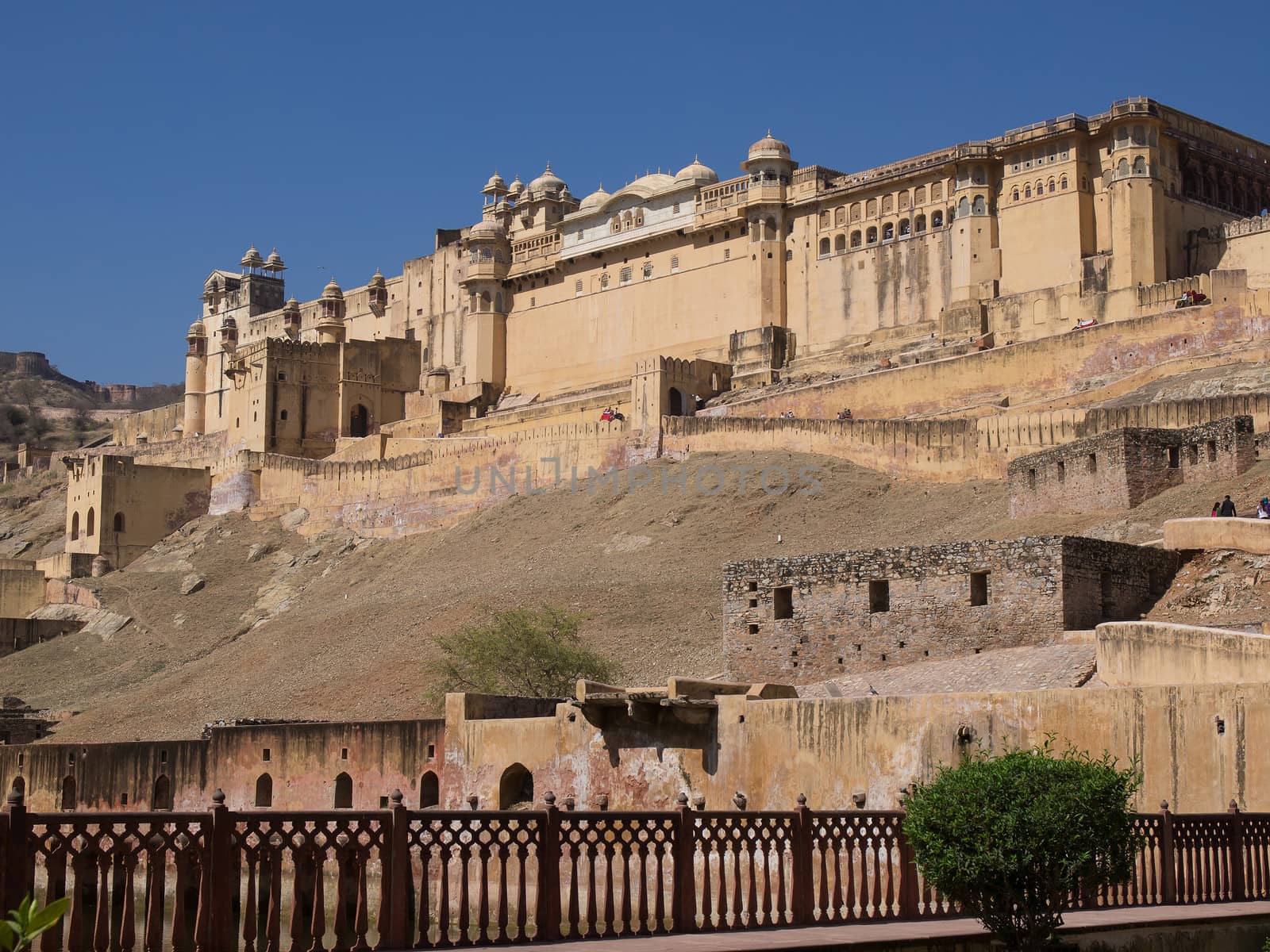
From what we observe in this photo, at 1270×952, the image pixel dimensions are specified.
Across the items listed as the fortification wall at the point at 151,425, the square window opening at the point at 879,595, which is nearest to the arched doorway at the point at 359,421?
the fortification wall at the point at 151,425

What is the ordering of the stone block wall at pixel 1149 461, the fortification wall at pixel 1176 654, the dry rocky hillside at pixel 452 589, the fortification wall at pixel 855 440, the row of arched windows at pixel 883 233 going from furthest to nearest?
the row of arched windows at pixel 883 233 → the fortification wall at pixel 855 440 → the dry rocky hillside at pixel 452 589 → the stone block wall at pixel 1149 461 → the fortification wall at pixel 1176 654

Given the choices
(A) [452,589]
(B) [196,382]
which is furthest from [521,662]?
(B) [196,382]

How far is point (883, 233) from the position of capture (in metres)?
56.6

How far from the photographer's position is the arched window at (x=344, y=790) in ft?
78.3

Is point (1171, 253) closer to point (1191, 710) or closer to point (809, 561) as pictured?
point (809, 561)

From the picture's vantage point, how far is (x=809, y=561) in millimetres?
23484

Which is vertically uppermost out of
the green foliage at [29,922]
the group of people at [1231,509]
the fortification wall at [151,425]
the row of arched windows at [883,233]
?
the row of arched windows at [883,233]

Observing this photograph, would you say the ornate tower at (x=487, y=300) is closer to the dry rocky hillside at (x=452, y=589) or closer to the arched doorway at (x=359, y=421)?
the arched doorway at (x=359, y=421)

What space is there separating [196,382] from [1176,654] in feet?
244

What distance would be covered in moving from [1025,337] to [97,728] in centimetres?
2619

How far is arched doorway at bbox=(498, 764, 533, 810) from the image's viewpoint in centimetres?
2073

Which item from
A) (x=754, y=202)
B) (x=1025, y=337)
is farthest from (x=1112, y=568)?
(x=754, y=202)

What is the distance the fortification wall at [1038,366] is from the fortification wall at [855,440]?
3.48m

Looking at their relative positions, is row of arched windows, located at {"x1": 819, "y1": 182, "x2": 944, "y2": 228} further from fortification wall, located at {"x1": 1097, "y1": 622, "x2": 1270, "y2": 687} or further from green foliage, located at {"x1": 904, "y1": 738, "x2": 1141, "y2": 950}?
green foliage, located at {"x1": 904, "y1": 738, "x2": 1141, "y2": 950}
